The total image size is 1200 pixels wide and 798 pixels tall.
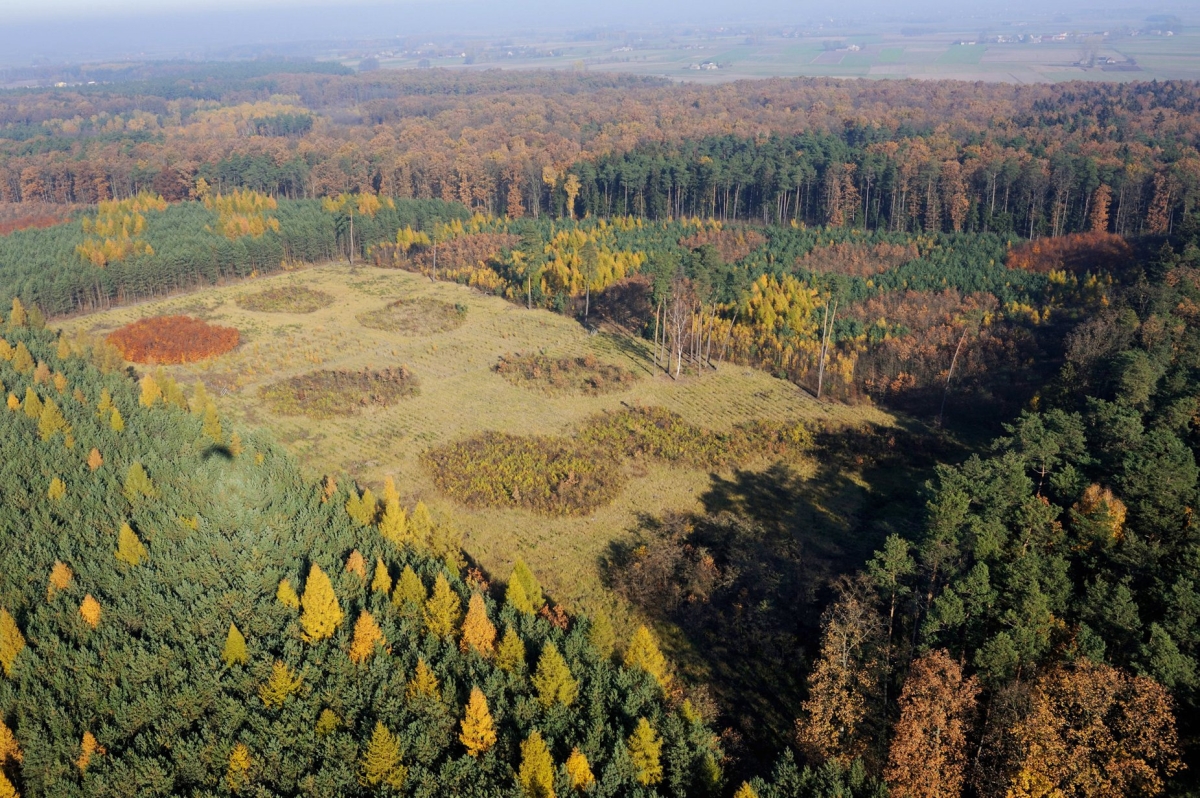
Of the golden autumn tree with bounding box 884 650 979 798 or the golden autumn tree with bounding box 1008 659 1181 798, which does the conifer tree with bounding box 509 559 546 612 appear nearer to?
the golden autumn tree with bounding box 884 650 979 798

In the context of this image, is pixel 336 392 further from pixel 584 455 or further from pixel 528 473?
pixel 584 455

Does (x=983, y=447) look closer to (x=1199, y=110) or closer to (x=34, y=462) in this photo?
(x=34, y=462)

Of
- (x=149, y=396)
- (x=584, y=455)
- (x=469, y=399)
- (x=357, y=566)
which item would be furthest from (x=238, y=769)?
(x=469, y=399)

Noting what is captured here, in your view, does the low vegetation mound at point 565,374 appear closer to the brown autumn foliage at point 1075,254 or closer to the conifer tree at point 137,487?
the conifer tree at point 137,487

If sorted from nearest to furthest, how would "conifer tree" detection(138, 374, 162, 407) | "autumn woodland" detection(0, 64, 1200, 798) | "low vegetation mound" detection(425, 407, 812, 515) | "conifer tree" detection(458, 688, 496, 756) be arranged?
"autumn woodland" detection(0, 64, 1200, 798) → "conifer tree" detection(458, 688, 496, 756) → "low vegetation mound" detection(425, 407, 812, 515) → "conifer tree" detection(138, 374, 162, 407)

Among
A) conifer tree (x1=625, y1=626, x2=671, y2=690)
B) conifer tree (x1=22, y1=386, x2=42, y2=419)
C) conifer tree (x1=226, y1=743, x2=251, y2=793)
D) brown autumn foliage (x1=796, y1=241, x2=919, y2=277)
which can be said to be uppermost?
brown autumn foliage (x1=796, y1=241, x2=919, y2=277)

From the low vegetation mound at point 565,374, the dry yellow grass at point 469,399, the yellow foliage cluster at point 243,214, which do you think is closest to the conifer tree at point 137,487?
the dry yellow grass at point 469,399

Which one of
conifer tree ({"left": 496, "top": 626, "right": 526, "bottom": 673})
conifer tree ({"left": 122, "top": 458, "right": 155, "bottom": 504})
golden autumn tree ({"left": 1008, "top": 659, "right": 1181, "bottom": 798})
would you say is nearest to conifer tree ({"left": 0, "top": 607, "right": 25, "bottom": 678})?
conifer tree ({"left": 122, "top": 458, "right": 155, "bottom": 504})
